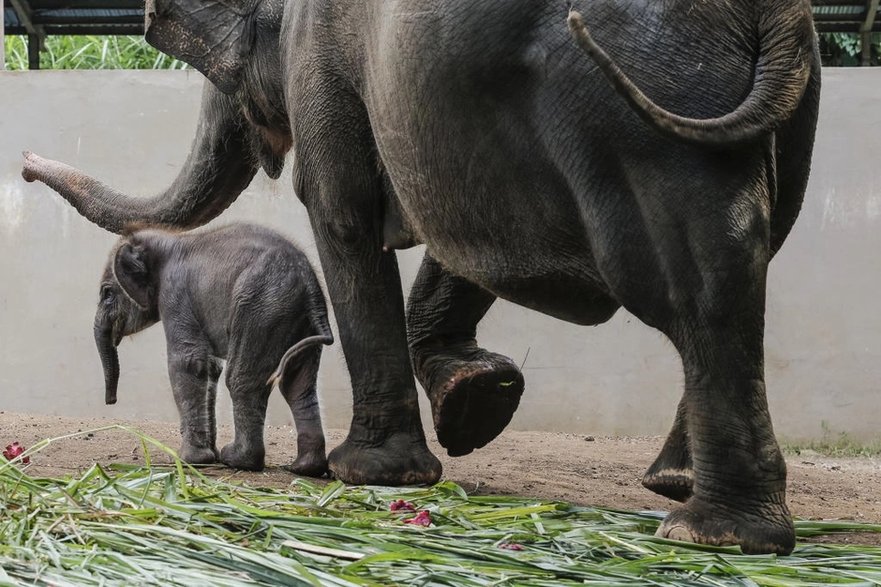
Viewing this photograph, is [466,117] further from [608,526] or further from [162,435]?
[162,435]

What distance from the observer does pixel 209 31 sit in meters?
5.57

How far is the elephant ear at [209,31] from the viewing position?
5.54 metres

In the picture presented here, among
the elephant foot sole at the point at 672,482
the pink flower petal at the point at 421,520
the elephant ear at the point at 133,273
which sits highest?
the elephant ear at the point at 133,273

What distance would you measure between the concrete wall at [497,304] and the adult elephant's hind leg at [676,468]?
377 cm

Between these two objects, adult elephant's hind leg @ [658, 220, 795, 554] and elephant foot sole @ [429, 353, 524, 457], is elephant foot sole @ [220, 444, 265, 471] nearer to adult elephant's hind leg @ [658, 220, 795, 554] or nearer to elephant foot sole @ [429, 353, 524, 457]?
elephant foot sole @ [429, 353, 524, 457]

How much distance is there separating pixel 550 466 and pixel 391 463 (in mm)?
1391

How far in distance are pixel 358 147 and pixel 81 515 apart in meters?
2.09

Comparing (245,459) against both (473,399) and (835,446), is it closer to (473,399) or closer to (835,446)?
(473,399)

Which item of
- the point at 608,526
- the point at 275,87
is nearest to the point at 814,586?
the point at 608,526

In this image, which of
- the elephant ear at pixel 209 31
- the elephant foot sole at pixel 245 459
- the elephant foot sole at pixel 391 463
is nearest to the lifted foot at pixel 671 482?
the elephant foot sole at pixel 391 463

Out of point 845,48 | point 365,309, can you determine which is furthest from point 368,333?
point 845,48

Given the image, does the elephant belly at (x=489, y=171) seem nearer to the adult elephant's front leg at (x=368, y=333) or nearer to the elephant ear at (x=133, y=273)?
the adult elephant's front leg at (x=368, y=333)

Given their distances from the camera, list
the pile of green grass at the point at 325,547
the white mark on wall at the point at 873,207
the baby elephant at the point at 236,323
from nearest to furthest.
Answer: the pile of green grass at the point at 325,547 < the baby elephant at the point at 236,323 < the white mark on wall at the point at 873,207

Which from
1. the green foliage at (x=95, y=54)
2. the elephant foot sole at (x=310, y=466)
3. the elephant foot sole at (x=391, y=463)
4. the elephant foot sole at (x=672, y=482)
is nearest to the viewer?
the elephant foot sole at (x=672, y=482)
